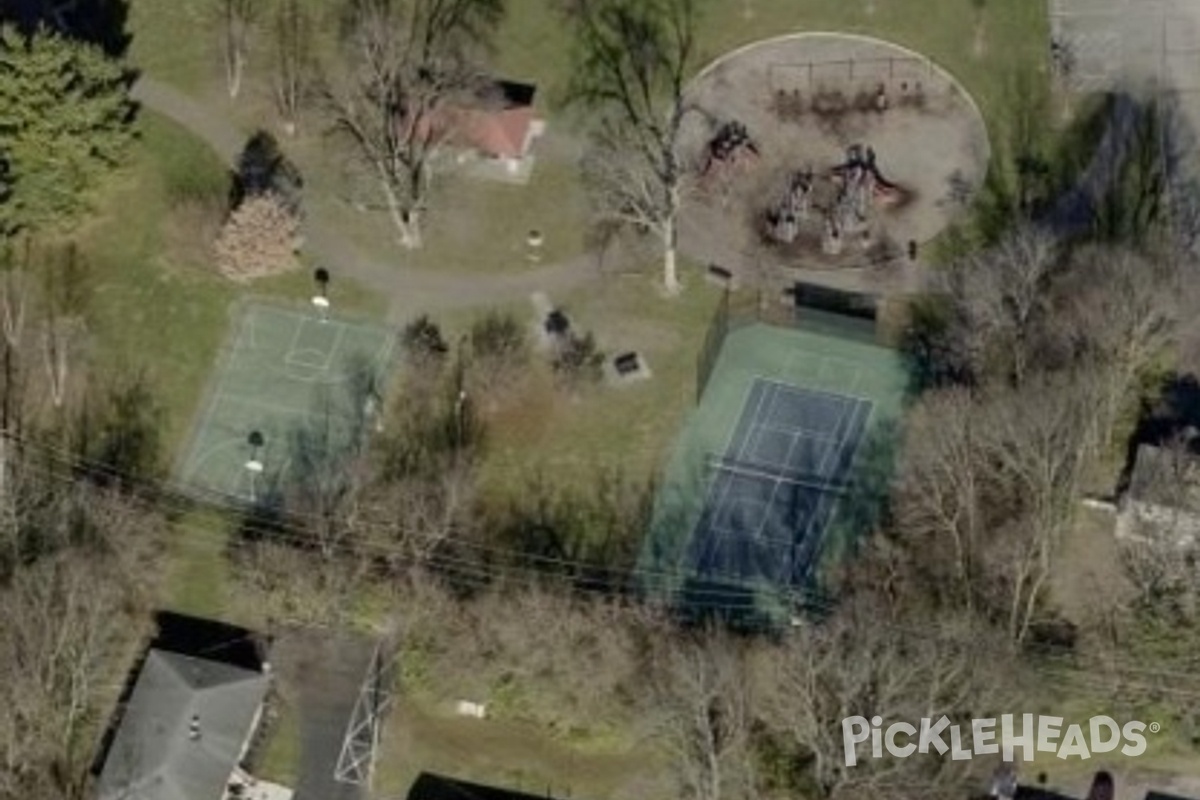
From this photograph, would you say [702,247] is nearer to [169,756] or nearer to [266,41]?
[266,41]

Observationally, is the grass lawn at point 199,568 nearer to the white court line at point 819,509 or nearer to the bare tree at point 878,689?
the bare tree at point 878,689

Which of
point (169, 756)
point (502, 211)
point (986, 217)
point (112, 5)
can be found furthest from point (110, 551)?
point (986, 217)

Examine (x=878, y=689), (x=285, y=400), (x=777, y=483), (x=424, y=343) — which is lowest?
(x=878, y=689)

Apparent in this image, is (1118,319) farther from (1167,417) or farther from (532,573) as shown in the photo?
(532,573)

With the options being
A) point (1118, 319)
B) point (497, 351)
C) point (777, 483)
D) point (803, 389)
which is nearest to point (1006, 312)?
point (1118, 319)

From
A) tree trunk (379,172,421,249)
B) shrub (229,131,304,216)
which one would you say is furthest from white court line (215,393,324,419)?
tree trunk (379,172,421,249)
